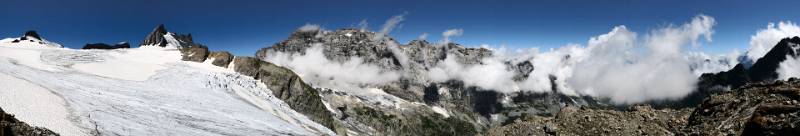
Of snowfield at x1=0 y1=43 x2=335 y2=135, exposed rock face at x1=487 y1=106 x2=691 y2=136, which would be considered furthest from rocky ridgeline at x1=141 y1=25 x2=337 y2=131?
exposed rock face at x1=487 y1=106 x2=691 y2=136

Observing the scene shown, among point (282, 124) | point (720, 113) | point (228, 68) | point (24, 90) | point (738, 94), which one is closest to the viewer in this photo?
point (720, 113)

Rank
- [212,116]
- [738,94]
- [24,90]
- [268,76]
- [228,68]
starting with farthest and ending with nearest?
[268,76], [228,68], [212,116], [24,90], [738,94]

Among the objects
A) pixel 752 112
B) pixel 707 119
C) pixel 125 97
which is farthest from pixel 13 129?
pixel 125 97

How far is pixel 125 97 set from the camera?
226ft

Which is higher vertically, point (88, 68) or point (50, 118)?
point (88, 68)

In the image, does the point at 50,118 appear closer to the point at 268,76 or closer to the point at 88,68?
the point at 88,68

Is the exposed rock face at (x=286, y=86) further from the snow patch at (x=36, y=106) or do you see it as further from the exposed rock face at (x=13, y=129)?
the exposed rock face at (x=13, y=129)

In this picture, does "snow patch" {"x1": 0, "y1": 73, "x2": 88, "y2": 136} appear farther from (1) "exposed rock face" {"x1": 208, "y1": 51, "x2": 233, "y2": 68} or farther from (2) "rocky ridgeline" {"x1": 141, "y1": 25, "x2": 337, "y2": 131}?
(2) "rocky ridgeline" {"x1": 141, "y1": 25, "x2": 337, "y2": 131}

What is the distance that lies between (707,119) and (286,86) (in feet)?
409

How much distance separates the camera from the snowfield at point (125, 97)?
48.8 m

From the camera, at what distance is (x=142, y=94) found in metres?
75.1

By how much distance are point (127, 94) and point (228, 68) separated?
68.2m

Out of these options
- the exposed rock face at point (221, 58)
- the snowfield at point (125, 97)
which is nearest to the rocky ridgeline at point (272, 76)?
the exposed rock face at point (221, 58)

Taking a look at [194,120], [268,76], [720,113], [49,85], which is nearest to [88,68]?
[49,85]
